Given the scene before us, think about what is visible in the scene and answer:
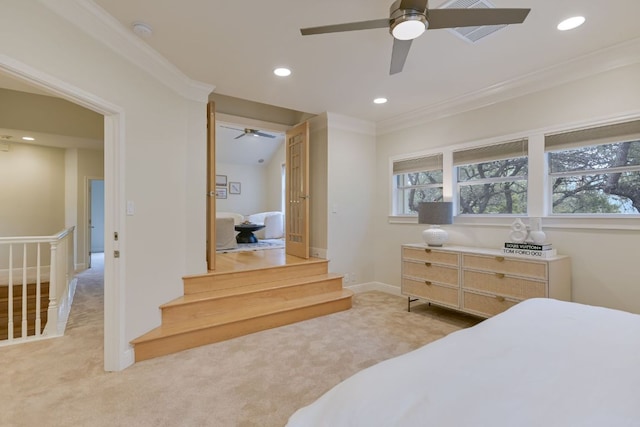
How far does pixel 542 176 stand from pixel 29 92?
638 cm

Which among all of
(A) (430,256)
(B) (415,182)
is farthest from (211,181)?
(B) (415,182)

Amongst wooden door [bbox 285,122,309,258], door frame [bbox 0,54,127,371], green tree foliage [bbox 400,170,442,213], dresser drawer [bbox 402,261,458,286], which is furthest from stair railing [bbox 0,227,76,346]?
green tree foliage [bbox 400,170,442,213]

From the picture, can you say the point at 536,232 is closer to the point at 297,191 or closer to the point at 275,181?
the point at 297,191

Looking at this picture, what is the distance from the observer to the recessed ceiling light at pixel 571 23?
219 centimetres

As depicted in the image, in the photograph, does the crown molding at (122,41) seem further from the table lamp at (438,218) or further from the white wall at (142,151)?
the table lamp at (438,218)

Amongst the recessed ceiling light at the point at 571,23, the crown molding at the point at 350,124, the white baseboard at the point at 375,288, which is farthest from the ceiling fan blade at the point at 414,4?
the white baseboard at the point at 375,288

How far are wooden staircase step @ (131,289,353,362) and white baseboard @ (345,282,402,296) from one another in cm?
75

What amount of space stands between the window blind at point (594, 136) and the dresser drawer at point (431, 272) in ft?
5.12

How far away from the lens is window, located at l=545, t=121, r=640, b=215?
2615 mm

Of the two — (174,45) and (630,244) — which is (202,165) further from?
(630,244)

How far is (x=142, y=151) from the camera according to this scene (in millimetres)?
2621

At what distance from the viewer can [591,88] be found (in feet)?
9.03

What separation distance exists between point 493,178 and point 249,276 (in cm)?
303

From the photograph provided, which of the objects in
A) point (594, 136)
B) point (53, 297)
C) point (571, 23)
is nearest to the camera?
point (571, 23)
